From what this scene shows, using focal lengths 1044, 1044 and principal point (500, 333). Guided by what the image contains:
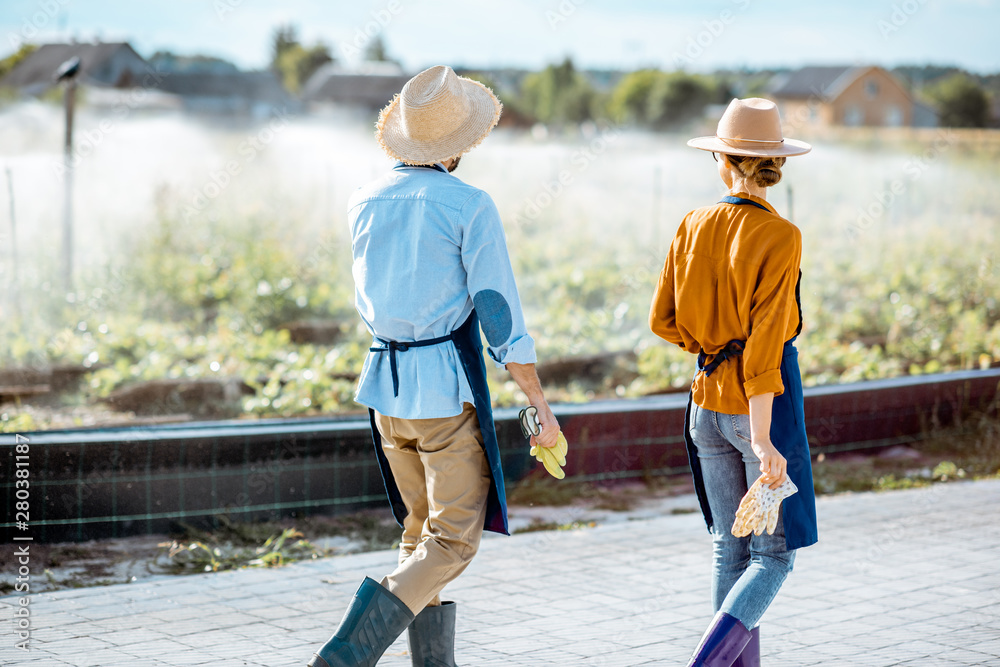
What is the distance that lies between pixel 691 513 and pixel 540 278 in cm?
429

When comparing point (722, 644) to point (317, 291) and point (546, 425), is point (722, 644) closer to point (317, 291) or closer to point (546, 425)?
point (546, 425)

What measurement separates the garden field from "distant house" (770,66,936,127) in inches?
1123

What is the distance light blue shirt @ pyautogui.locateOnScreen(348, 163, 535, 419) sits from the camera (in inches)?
108

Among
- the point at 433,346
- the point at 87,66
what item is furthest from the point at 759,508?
the point at 87,66

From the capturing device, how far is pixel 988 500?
569cm

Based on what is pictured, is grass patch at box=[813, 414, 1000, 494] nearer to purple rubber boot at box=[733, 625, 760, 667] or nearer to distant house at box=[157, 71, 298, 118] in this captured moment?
purple rubber boot at box=[733, 625, 760, 667]

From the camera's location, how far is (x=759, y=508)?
2678mm

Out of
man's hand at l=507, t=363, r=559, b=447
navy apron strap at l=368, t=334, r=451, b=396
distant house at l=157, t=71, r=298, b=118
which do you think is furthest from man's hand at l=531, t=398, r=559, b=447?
distant house at l=157, t=71, r=298, b=118

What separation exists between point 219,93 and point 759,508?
5872cm

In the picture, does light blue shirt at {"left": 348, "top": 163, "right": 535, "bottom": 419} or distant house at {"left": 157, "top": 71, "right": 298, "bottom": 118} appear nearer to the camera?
light blue shirt at {"left": 348, "top": 163, "right": 535, "bottom": 419}

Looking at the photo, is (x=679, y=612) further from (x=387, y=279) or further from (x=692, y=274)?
(x=387, y=279)

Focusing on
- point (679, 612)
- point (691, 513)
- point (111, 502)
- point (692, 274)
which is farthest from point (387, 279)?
point (691, 513)

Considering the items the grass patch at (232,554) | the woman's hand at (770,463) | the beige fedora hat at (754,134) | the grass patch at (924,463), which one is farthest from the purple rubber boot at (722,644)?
the grass patch at (924,463)

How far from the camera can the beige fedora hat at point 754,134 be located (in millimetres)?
2838
